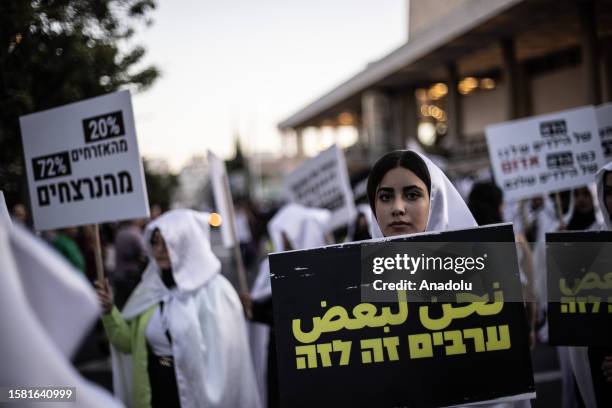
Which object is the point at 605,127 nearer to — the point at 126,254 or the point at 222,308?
the point at 222,308

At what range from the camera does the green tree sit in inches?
186

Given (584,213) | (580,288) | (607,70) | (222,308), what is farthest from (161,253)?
(607,70)

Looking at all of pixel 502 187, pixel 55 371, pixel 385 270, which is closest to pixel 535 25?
pixel 502 187

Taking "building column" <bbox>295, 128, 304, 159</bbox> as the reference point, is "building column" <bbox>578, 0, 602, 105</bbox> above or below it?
below

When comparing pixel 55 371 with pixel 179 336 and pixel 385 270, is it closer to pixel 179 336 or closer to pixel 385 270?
pixel 385 270

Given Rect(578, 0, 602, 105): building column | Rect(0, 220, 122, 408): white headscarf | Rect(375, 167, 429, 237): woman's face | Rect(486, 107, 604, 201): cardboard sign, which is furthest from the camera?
Rect(578, 0, 602, 105): building column

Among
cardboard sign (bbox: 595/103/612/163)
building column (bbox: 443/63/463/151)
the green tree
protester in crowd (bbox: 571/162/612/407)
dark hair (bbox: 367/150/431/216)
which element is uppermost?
building column (bbox: 443/63/463/151)

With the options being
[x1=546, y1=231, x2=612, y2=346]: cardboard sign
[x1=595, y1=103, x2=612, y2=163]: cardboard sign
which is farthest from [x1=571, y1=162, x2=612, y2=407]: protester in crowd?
[x1=595, y1=103, x2=612, y2=163]: cardboard sign

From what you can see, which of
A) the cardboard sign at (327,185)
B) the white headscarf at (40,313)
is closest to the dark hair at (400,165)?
the white headscarf at (40,313)

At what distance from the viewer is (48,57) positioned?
17.4ft

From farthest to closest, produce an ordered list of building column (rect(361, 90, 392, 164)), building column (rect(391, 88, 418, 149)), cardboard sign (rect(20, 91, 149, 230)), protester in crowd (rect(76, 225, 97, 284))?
building column (rect(361, 90, 392, 164))
building column (rect(391, 88, 418, 149))
protester in crowd (rect(76, 225, 97, 284))
cardboard sign (rect(20, 91, 149, 230))

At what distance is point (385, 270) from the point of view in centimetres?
229

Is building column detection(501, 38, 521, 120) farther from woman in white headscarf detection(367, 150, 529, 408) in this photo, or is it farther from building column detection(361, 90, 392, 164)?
woman in white headscarf detection(367, 150, 529, 408)

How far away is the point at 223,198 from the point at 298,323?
320 cm
